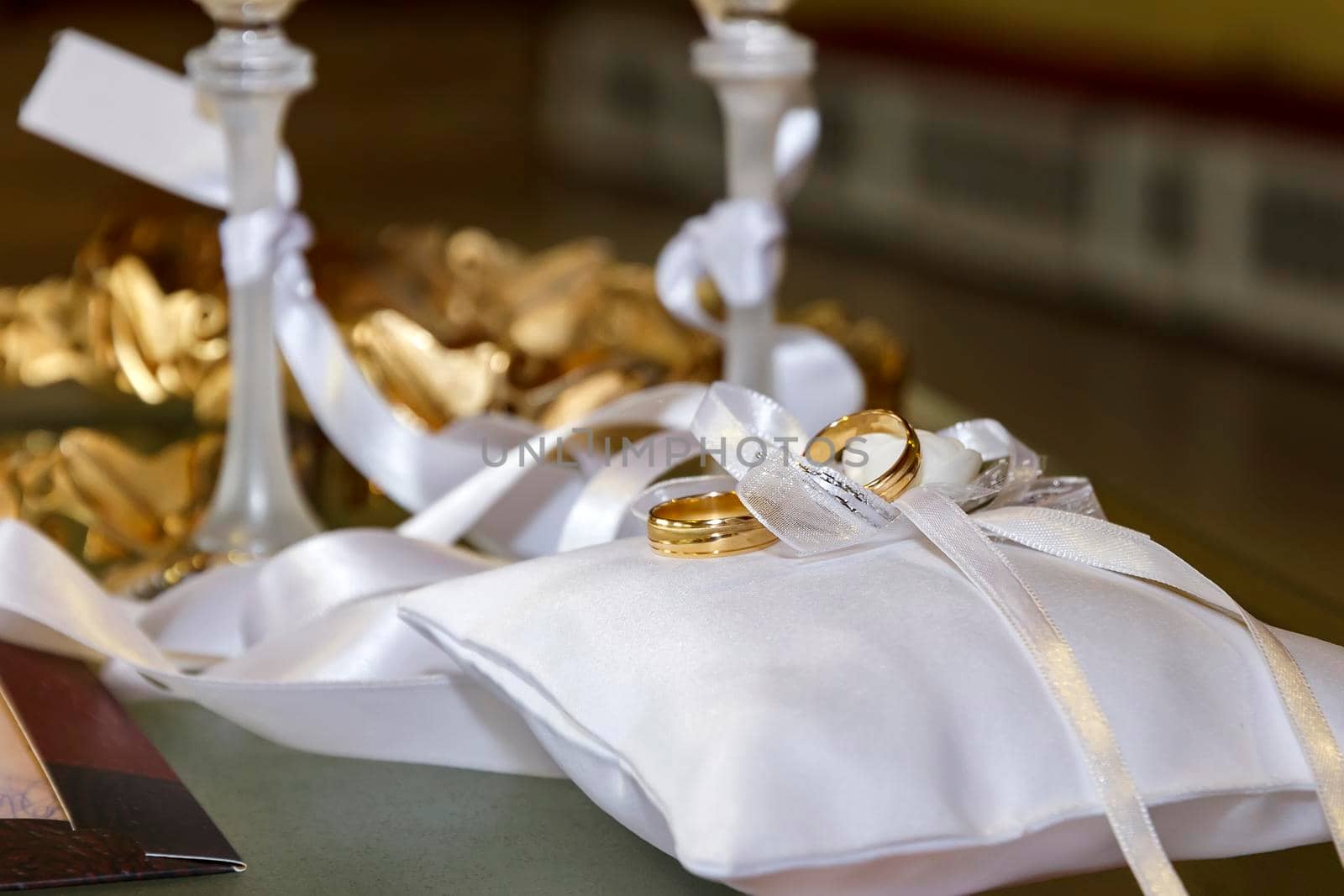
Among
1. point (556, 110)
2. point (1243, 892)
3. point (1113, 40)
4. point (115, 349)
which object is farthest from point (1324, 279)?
point (556, 110)

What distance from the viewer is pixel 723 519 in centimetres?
45

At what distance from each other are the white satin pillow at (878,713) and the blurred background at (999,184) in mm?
212

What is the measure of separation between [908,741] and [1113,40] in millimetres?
2061

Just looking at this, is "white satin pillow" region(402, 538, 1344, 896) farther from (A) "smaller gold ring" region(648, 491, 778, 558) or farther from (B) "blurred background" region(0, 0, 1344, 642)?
(B) "blurred background" region(0, 0, 1344, 642)

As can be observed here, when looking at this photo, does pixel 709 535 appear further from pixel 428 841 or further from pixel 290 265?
pixel 290 265

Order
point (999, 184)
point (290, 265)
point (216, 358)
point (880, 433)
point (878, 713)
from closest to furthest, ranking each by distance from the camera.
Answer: point (878, 713), point (880, 433), point (290, 265), point (216, 358), point (999, 184)

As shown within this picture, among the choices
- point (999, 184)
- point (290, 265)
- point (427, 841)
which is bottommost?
point (999, 184)

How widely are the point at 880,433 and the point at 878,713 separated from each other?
0.16m

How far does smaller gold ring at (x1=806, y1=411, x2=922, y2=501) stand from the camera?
458 millimetres

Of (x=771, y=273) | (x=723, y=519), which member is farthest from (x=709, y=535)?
(x=771, y=273)

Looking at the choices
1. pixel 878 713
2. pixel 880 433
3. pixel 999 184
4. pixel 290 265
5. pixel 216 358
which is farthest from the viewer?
pixel 999 184

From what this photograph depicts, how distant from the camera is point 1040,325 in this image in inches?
77.2

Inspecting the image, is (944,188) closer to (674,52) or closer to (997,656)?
(674,52)

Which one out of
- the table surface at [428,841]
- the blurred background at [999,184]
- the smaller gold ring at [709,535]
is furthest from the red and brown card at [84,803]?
the blurred background at [999,184]
